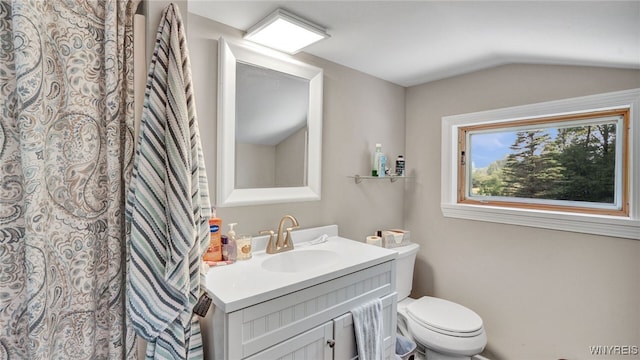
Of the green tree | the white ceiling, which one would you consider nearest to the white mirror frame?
the white ceiling

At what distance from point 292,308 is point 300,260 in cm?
46

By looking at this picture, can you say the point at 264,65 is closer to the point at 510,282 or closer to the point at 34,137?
the point at 34,137

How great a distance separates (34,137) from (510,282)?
2438 mm

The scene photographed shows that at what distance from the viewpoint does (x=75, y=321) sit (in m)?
0.90

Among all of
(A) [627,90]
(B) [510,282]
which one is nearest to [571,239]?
(B) [510,282]

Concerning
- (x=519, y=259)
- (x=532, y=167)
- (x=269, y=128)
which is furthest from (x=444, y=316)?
(x=269, y=128)

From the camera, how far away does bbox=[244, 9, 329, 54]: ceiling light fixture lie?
1338 millimetres

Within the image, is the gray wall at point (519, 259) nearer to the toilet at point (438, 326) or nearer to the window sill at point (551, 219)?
the window sill at point (551, 219)

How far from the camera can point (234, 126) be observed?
4.90ft

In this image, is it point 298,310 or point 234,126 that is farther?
point 234,126

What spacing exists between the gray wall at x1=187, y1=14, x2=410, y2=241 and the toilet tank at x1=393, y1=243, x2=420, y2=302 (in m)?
0.27

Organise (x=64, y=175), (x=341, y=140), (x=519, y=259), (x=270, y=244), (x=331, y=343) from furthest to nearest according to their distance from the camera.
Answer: (x=341, y=140)
(x=519, y=259)
(x=270, y=244)
(x=331, y=343)
(x=64, y=175)

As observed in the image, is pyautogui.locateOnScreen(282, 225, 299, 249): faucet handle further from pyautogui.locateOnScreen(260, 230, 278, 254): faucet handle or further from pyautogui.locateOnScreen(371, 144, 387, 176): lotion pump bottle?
pyautogui.locateOnScreen(371, 144, 387, 176): lotion pump bottle

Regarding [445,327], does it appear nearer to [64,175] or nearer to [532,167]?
[532,167]
